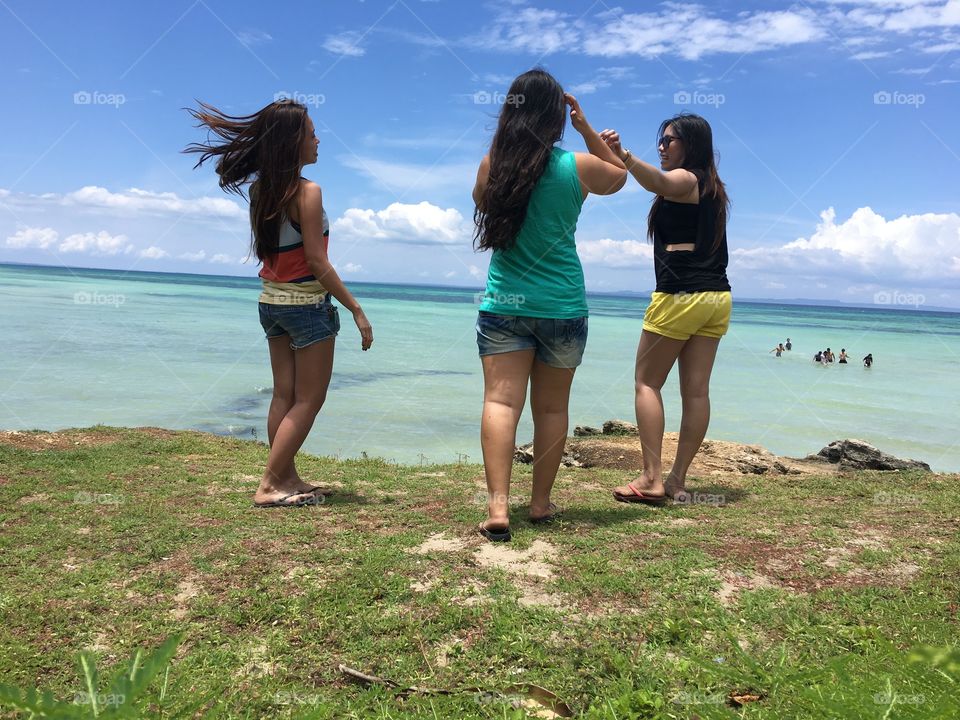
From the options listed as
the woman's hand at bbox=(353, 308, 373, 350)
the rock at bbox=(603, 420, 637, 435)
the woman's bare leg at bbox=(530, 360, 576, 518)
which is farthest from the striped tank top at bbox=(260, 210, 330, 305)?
the rock at bbox=(603, 420, 637, 435)

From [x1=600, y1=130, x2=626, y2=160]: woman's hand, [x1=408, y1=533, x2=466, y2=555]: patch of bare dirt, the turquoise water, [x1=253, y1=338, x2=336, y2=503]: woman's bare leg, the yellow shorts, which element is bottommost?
the turquoise water

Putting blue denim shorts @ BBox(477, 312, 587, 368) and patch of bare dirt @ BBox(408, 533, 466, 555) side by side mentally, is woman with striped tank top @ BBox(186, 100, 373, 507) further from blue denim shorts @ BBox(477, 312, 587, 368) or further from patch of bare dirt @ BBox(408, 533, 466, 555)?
patch of bare dirt @ BBox(408, 533, 466, 555)

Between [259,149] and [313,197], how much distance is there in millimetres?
416

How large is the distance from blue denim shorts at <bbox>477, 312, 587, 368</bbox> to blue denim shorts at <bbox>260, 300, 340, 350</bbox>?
1070 mm

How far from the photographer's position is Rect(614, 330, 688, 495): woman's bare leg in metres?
4.25

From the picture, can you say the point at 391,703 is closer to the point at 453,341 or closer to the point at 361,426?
the point at 361,426

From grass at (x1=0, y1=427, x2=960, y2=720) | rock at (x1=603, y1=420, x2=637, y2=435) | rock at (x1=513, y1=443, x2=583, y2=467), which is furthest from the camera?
rock at (x1=603, y1=420, x2=637, y2=435)

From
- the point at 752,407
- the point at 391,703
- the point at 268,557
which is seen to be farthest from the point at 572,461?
the point at 752,407

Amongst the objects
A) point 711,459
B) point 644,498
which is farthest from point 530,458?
point 644,498

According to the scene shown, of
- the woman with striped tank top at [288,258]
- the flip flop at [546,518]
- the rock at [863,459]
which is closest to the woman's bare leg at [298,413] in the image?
the woman with striped tank top at [288,258]

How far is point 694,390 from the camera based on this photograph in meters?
4.38

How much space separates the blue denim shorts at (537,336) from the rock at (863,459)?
466 cm

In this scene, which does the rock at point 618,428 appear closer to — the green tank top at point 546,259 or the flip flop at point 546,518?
the flip flop at point 546,518

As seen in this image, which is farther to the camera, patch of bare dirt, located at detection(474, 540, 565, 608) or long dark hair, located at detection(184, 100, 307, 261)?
long dark hair, located at detection(184, 100, 307, 261)
